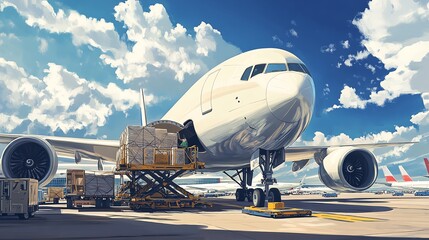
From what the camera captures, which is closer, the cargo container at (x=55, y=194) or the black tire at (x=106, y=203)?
the black tire at (x=106, y=203)

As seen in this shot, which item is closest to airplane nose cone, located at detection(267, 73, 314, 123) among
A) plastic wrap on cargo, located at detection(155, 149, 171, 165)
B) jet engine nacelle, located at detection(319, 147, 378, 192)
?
jet engine nacelle, located at detection(319, 147, 378, 192)

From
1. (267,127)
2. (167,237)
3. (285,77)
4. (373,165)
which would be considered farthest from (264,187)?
(167,237)

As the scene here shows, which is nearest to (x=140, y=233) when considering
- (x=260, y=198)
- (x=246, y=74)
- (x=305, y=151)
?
(x=260, y=198)

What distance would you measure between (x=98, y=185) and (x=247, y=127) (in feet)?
30.6

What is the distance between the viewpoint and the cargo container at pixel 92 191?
2211 cm

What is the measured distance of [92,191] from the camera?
22.2 metres

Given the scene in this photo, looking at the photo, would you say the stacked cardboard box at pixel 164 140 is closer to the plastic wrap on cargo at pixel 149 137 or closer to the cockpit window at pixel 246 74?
the plastic wrap on cargo at pixel 149 137

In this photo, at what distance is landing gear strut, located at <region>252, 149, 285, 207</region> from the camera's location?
16.9m

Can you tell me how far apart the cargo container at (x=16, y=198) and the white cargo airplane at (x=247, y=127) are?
251cm

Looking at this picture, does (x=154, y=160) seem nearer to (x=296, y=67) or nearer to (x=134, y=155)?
(x=134, y=155)

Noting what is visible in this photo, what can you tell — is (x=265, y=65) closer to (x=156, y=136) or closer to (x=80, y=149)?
(x=156, y=136)

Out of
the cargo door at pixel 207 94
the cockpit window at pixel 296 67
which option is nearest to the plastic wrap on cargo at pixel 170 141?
the cargo door at pixel 207 94

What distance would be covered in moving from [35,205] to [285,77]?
10.3 meters

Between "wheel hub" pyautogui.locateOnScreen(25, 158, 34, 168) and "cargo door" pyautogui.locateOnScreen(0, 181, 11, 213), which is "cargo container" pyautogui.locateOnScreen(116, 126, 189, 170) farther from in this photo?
"cargo door" pyautogui.locateOnScreen(0, 181, 11, 213)
